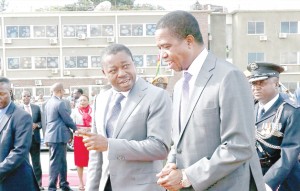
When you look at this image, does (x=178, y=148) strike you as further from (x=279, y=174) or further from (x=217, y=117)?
(x=279, y=174)

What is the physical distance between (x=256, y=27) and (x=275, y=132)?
30.9 metres

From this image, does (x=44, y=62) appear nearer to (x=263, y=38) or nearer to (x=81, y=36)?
(x=81, y=36)

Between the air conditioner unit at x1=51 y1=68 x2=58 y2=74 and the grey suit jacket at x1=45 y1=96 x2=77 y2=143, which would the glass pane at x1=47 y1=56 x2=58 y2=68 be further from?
the grey suit jacket at x1=45 y1=96 x2=77 y2=143

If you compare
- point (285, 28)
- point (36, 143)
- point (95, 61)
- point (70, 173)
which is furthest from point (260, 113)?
point (285, 28)

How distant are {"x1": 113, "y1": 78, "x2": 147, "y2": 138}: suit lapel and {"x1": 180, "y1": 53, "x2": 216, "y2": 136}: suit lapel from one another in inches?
35.5

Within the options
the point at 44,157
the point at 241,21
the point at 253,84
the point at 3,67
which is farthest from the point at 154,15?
the point at 253,84

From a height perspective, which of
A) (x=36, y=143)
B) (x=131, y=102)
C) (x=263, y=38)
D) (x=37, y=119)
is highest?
(x=263, y=38)

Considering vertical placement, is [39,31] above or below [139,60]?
above

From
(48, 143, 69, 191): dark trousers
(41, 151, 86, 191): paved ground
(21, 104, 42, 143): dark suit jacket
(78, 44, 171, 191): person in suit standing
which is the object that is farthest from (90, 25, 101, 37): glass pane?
(78, 44, 171, 191): person in suit standing

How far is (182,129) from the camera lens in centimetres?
254

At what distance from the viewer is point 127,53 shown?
346 cm

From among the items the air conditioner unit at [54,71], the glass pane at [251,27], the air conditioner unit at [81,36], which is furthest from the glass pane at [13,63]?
the glass pane at [251,27]

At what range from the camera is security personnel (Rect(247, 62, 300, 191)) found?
12.0 feet

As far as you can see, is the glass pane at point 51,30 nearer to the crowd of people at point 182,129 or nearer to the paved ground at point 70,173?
the paved ground at point 70,173
